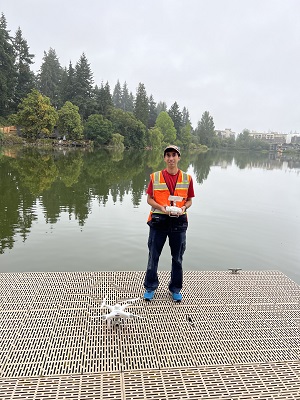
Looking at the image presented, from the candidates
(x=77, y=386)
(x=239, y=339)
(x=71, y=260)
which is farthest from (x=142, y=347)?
(x=71, y=260)

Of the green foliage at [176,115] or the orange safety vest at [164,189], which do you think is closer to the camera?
the orange safety vest at [164,189]

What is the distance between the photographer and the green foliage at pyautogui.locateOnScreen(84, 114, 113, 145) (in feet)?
155

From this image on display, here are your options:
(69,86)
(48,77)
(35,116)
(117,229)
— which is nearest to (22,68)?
(69,86)

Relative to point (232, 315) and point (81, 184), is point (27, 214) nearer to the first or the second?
point (81, 184)

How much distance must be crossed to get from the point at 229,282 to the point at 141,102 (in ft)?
217

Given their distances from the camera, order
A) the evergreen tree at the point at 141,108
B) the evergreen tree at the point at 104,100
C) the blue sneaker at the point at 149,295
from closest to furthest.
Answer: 1. the blue sneaker at the point at 149,295
2. the evergreen tree at the point at 104,100
3. the evergreen tree at the point at 141,108

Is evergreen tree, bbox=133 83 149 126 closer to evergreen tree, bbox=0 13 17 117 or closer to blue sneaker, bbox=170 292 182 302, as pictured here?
evergreen tree, bbox=0 13 17 117

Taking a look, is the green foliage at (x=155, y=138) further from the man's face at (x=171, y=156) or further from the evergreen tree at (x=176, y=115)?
the man's face at (x=171, y=156)

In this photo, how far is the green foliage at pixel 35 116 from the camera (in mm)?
38969

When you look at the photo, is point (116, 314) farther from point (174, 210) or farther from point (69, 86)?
point (69, 86)

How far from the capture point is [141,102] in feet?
218

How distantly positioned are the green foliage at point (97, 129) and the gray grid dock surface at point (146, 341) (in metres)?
45.3

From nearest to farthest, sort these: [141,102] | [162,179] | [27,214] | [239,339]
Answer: [239,339] < [162,179] < [27,214] < [141,102]

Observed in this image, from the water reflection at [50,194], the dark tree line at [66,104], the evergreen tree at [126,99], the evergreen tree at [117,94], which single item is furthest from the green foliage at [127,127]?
the evergreen tree at [117,94]
